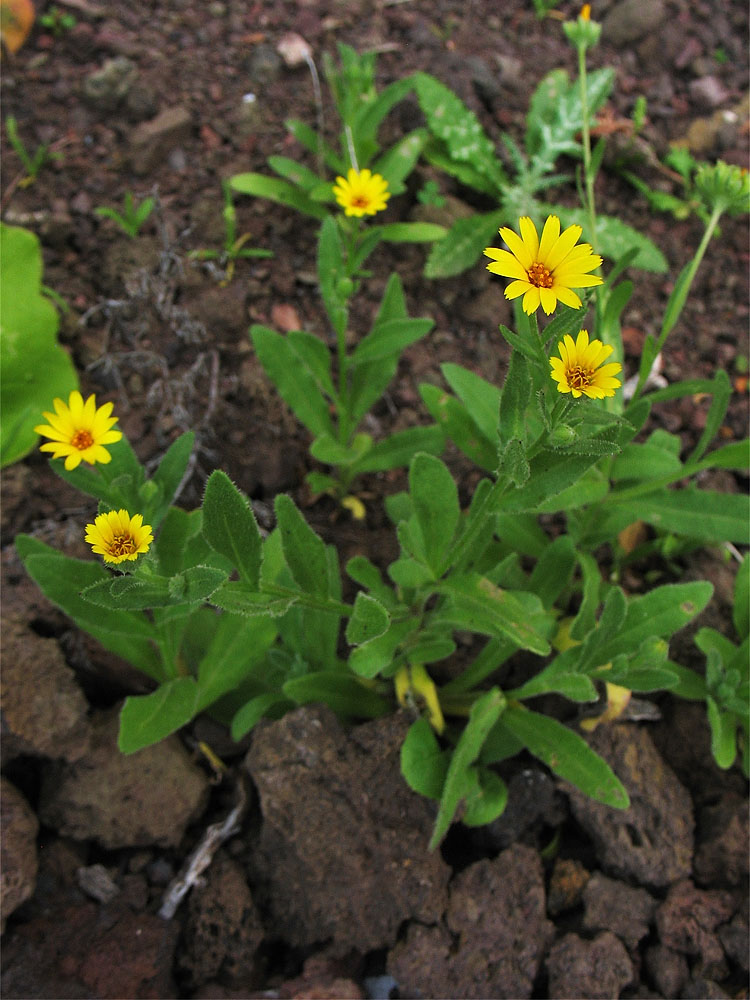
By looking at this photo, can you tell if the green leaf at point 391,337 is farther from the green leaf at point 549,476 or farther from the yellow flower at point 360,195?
the green leaf at point 549,476

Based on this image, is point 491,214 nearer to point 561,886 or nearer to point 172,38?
point 172,38

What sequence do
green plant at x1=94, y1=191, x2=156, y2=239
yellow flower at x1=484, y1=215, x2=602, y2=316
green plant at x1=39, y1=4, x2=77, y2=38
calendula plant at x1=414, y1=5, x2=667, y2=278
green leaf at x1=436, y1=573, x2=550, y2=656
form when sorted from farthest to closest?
green plant at x1=39, y1=4, x2=77, y2=38, calendula plant at x1=414, y1=5, x2=667, y2=278, green plant at x1=94, y1=191, x2=156, y2=239, green leaf at x1=436, y1=573, x2=550, y2=656, yellow flower at x1=484, y1=215, x2=602, y2=316

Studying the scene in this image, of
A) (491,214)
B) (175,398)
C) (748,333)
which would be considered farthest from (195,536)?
(748,333)

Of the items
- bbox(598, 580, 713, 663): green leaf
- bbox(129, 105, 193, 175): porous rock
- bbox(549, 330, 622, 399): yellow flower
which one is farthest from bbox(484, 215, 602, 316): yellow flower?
bbox(129, 105, 193, 175): porous rock

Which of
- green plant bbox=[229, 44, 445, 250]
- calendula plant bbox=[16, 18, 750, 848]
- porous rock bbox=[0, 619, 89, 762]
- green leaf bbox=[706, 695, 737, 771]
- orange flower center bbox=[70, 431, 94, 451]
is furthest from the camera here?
green plant bbox=[229, 44, 445, 250]

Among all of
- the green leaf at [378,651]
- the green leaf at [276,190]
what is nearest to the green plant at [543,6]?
the green leaf at [276,190]

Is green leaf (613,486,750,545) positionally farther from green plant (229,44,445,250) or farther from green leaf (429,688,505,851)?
green plant (229,44,445,250)

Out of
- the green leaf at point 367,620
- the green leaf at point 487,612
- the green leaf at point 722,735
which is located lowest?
the green leaf at point 722,735

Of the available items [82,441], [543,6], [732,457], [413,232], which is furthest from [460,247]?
[82,441]
